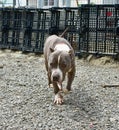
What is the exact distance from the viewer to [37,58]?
1283 cm

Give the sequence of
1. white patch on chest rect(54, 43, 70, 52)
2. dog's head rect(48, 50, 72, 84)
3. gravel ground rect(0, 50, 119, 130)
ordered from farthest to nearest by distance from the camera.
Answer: white patch on chest rect(54, 43, 70, 52) → dog's head rect(48, 50, 72, 84) → gravel ground rect(0, 50, 119, 130)

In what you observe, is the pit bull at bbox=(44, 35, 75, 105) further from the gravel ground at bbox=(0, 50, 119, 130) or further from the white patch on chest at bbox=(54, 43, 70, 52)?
the gravel ground at bbox=(0, 50, 119, 130)

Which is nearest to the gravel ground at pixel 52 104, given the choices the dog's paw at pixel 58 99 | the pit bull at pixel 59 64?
the dog's paw at pixel 58 99

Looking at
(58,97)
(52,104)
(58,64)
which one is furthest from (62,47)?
(52,104)

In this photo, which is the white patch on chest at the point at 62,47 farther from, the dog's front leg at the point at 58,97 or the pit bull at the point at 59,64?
the dog's front leg at the point at 58,97

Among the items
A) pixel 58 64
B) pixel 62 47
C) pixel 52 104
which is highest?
pixel 62 47

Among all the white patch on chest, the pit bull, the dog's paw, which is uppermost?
the white patch on chest

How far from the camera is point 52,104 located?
6371mm

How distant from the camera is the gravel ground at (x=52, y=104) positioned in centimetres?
538

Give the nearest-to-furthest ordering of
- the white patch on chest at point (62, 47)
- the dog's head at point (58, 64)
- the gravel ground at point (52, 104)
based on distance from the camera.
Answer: the gravel ground at point (52, 104)
the dog's head at point (58, 64)
the white patch on chest at point (62, 47)

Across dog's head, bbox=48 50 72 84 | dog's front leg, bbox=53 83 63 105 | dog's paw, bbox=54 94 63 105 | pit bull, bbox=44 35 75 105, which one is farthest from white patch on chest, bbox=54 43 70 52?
dog's paw, bbox=54 94 63 105

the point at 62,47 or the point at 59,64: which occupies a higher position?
the point at 62,47

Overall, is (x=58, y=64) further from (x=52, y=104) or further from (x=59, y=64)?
(x=52, y=104)

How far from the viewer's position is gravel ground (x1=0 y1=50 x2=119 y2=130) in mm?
5382
